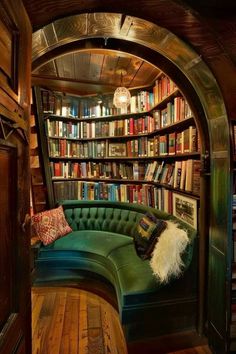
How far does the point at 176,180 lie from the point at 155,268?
35.7 inches

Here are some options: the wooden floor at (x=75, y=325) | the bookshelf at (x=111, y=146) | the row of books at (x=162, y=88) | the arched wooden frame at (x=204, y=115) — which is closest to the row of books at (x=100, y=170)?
the bookshelf at (x=111, y=146)

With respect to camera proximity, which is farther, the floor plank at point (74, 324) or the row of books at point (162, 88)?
the row of books at point (162, 88)

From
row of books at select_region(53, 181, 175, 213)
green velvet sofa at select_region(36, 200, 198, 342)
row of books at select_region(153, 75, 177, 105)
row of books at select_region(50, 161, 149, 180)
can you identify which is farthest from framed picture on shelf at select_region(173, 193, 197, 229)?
row of books at select_region(153, 75, 177, 105)

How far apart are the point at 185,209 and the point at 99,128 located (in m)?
1.84

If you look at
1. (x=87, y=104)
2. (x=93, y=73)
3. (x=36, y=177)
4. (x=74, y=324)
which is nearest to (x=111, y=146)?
(x=87, y=104)

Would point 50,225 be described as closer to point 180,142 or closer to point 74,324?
point 74,324

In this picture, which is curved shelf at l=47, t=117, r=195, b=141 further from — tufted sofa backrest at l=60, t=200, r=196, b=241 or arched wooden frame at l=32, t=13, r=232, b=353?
tufted sofa backrest at l=60, t=200, r=196, b=241

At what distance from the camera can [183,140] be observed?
7.68 ft

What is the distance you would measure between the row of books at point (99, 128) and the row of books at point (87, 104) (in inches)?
5.1

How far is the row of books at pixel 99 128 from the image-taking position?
3131 millimetres

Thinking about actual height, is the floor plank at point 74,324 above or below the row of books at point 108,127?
below

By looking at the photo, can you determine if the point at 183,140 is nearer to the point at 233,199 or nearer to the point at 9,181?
the point at 233,199


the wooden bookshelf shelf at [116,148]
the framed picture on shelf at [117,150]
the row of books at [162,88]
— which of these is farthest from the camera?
the framed picture on shelf at [117,150]

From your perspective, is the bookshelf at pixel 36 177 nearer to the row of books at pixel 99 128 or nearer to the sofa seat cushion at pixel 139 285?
the row of books at pixel 99 128
